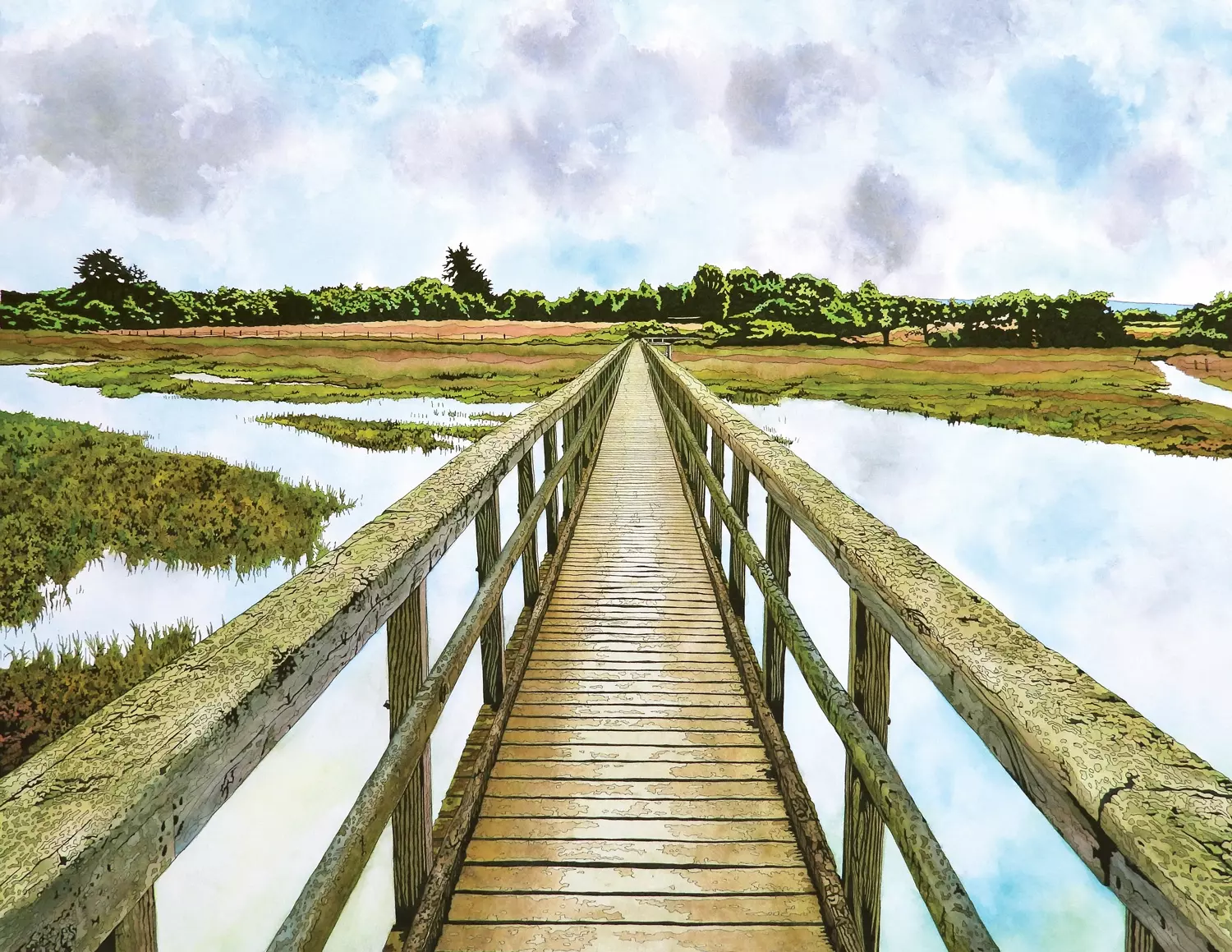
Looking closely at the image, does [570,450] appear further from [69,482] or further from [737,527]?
[69,482]

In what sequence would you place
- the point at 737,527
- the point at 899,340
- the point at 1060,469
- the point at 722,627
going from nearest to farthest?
the point at 737,527, the point at 722,627, the point at 1060,469, the point at 899,340

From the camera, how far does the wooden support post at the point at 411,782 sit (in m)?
1.69

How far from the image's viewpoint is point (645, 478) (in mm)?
8086

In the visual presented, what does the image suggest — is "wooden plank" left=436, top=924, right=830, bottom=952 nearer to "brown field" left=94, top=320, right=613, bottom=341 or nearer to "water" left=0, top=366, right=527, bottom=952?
"water" left=0, top=366, right=527, bottom=952

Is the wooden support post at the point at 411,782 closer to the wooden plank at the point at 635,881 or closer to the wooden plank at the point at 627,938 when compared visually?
the wooden plank at the point at 627,938

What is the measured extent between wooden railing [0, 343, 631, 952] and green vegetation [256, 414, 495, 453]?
19459 millimetres

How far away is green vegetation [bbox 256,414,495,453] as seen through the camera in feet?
69.9

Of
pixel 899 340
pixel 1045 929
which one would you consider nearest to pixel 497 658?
pixel 1045 929

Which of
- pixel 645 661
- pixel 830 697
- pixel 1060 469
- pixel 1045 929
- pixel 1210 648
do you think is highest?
pixel 830 697

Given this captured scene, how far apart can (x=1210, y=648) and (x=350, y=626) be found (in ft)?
60.1

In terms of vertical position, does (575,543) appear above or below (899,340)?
below

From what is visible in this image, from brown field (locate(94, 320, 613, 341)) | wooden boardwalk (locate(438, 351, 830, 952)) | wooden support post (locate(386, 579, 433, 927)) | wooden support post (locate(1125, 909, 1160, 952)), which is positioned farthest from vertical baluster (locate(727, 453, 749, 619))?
brown field (locate(94, 320, 613, 341))

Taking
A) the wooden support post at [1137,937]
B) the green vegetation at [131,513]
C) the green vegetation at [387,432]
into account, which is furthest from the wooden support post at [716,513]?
the green vegetation at [387,432]

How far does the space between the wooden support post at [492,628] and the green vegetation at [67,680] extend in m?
4.67
